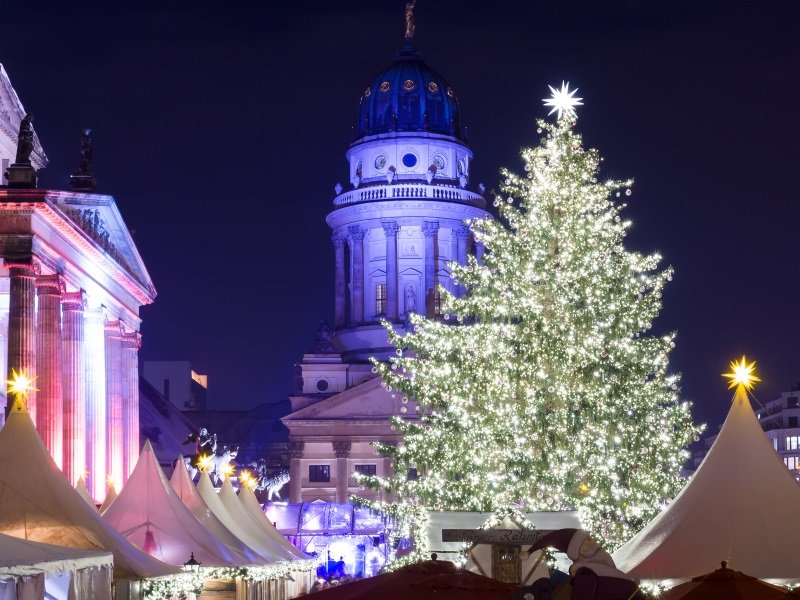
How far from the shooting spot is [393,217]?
120125 mm

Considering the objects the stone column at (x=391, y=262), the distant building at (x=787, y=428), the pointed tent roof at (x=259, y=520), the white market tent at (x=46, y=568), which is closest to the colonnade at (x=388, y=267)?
→ the stone column at (x=391, y=262)

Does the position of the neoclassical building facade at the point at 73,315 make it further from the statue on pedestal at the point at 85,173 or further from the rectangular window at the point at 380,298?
the rectangular window at the point at 380,298

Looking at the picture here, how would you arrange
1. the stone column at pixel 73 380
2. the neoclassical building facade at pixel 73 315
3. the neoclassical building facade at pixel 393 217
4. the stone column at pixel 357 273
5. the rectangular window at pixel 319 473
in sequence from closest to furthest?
the neoclassical building facade at pixel 73 315 → the stone column at pixel 73 380 → the rectangular window at pixel 319 473 → the neoclassical building facade at pixel 393 217 → the stone column at pixel 357 273

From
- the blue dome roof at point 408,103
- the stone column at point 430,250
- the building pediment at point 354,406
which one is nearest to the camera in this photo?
the building pediment at point 354,406

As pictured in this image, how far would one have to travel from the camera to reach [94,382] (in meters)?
61.0

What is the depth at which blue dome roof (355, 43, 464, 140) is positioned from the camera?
120 metres

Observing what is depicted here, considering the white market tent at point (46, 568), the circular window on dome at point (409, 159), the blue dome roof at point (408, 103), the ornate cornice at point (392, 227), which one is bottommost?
the white market tent at point (46, 568)

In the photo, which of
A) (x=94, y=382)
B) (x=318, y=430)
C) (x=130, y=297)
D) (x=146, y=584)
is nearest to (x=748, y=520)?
(x=146, y=584)

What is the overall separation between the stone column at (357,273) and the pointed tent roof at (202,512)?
80.8 metres

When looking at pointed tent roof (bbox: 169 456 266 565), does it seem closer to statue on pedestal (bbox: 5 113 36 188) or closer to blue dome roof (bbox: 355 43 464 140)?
statue on pedestal (bbox: 5 113 36 188)

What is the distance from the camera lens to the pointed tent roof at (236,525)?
4547 cm

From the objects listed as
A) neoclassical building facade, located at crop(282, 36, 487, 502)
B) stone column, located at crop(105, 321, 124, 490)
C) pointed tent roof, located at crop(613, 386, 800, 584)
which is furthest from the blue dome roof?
pointed tent roof, located at crop(613, 386, 800, 584)

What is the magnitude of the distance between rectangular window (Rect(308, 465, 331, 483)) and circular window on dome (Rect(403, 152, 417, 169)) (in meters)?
22.6

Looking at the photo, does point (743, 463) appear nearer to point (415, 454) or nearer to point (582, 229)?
point (582, 229)
